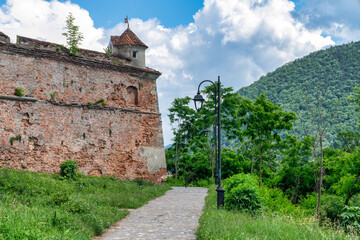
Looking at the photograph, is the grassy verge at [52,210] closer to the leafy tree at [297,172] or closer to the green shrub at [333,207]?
the green shrub at [333,207]

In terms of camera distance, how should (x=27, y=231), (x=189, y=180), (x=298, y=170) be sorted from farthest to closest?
(x=189, y=180), (x=298, y=170), (x=27, y=231)

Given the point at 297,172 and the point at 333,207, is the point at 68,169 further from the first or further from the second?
the point at 297,172

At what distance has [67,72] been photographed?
2059cm

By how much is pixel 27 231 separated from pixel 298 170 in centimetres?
3074

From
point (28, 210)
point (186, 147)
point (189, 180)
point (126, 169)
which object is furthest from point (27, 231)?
point (186, 147)

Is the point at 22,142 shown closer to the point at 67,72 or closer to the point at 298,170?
the point at 67,72

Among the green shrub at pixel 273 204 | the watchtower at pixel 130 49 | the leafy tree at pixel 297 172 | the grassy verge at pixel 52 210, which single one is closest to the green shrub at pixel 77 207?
the grassy verge at pixel 52 210

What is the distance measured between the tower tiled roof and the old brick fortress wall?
1.86 metres

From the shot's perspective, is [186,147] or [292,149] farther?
[186,147]

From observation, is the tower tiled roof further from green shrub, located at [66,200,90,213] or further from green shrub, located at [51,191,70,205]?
green shrub, located at [66,200,90,213]

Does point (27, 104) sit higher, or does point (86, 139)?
point (27, 104)

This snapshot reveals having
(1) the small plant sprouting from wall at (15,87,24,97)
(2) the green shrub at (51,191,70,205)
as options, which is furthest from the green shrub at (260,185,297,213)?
(1) the small plant sprouting from wall at (15,87,24,97)

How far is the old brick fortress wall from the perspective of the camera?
720 inches

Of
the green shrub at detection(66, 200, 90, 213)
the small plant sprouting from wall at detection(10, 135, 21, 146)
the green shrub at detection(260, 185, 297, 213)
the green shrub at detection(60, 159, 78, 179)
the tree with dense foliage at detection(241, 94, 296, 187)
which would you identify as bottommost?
the green shrub at detection(260, 185, 297, 213)
